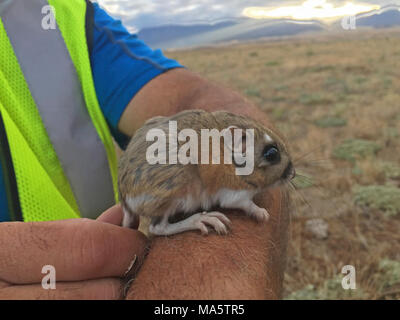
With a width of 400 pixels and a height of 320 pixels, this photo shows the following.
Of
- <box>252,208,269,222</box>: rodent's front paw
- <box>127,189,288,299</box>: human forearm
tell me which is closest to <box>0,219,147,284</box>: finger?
<box>127,189,288,299</box>: human forearm

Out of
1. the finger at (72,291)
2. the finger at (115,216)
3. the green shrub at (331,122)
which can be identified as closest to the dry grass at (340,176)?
the green shrub at (331,122)

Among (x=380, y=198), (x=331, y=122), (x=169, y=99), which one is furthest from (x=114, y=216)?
(x=331, y=122)

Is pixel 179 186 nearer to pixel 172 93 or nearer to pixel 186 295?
pixel 186 295

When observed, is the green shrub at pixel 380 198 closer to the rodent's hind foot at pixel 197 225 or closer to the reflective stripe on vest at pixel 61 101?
the reflective stripe on vest at pixel 61 101

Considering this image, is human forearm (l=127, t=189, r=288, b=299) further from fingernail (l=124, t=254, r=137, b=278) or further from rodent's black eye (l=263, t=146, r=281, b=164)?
rodent's black eye (l=263, t=146, r=281, b=164)

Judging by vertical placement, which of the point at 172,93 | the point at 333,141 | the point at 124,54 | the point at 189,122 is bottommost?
the point at 333,141
